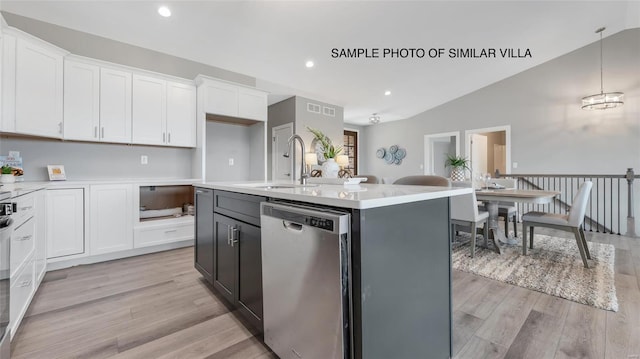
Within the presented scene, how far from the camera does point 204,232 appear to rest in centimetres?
223

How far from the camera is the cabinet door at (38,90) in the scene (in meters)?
2.48

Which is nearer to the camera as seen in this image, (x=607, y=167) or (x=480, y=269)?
(x=480, y=269)

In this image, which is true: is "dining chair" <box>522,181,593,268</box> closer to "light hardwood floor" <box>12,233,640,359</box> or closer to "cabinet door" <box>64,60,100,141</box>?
"light hardwood floor" <box>12,233,640,359</box>

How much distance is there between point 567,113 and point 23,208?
7.58 m

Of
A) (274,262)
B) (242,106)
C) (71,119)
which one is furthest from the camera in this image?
(242,106)

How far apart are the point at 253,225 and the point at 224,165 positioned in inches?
130

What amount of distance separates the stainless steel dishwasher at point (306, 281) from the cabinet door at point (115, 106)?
2896mm

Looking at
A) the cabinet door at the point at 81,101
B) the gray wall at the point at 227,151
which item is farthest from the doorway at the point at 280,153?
the cabinet door at the point at 81,101

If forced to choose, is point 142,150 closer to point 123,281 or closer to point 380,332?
point 123,281

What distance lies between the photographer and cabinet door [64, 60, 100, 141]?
287 cm

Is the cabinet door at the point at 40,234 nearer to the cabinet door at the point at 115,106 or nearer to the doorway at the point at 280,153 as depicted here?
the cabinet door at the point at 115,106

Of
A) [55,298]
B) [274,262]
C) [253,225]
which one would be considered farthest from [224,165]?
[274,262]

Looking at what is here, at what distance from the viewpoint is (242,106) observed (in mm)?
4031

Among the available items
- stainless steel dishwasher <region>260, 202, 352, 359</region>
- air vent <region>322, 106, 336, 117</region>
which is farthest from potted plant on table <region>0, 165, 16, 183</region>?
air vent <region>322, 106, 336, 117</region>
